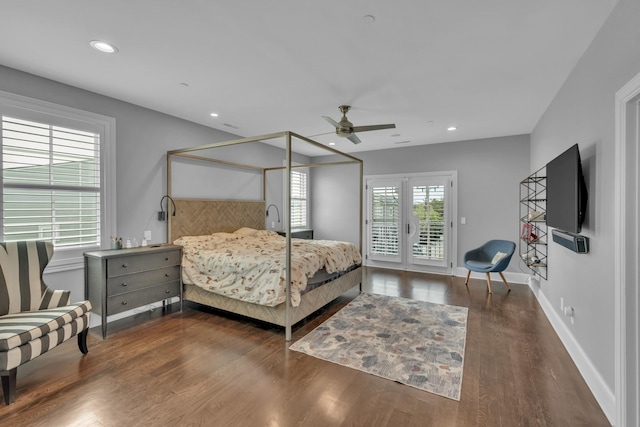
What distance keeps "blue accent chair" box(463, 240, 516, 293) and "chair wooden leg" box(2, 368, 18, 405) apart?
5415 millimetres

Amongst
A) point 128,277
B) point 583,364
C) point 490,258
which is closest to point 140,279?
point 128,277

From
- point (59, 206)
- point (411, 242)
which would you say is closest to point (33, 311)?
point (59, 206)

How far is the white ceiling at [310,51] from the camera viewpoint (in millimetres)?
2000

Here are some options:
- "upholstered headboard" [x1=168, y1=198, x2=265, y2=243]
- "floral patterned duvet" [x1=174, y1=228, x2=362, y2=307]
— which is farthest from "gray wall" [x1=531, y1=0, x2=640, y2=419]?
"upholstered headboard" [x1=168, y1=198, x2=265, y2=243]

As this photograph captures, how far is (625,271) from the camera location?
5.80ft

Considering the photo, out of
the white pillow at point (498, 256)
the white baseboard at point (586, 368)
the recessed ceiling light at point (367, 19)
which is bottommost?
the white baseboard at point (586, 368)

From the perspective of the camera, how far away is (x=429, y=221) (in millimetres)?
6117

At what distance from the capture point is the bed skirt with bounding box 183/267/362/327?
3.18 metres

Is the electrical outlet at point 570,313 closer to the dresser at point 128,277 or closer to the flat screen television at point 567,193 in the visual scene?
the flat screen television at point 567,193

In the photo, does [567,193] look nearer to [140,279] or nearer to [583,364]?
[583,364]

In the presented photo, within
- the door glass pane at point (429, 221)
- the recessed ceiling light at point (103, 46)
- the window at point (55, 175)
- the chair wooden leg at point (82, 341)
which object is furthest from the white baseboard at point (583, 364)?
the window at point (55, 175)

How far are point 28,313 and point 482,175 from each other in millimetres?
6593

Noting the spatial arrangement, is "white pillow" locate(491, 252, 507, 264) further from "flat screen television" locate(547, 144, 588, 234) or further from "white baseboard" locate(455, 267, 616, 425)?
"flat screen television" locate(547, 144, 588, 234)

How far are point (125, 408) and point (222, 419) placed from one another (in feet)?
2.27
